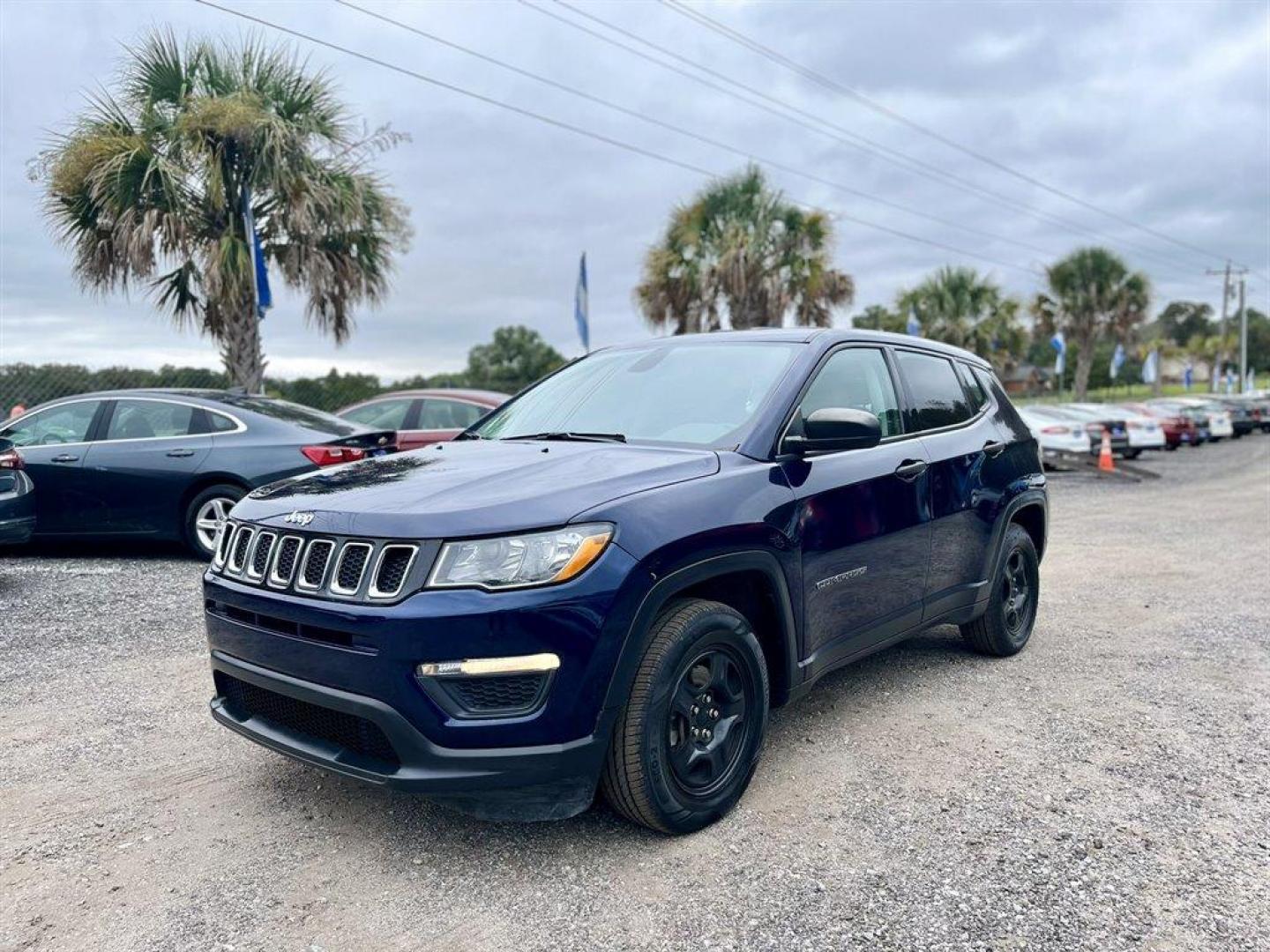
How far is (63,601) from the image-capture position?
6.75 meters

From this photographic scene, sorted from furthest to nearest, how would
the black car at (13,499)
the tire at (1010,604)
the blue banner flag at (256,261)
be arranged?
the blue banner flag at (256,261) < the black car at (13,499) < the tire at (1010,604)

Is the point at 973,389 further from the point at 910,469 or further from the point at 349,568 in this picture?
the point at 349,568

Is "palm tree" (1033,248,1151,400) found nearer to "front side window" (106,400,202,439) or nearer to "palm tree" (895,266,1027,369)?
"palm tree" (895,266,1027,369)

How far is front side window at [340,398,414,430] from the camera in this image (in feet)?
35.4

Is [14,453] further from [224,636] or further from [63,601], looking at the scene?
[224,636]

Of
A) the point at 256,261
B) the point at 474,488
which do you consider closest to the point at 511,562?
the point at 474,488

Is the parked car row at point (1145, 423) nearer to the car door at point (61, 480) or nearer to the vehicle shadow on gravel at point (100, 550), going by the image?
the vehicle shadow on gravel at point (100, 550)

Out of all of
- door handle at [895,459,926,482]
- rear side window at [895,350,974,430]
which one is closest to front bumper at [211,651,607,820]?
door handle at [895,459,926,482]

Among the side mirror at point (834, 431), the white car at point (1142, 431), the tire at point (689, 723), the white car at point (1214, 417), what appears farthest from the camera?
the white car at point (1214, 417)

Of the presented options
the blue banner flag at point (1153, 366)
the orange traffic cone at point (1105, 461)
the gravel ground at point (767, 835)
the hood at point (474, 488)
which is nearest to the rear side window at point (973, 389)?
the gravel ground at point (767, 835)

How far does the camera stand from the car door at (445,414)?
1069 centimetres

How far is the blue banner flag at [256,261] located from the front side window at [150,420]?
5.36 metres

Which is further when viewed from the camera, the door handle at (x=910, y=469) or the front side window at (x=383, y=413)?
the front side window at (x=383, y=413)

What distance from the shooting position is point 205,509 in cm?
795
